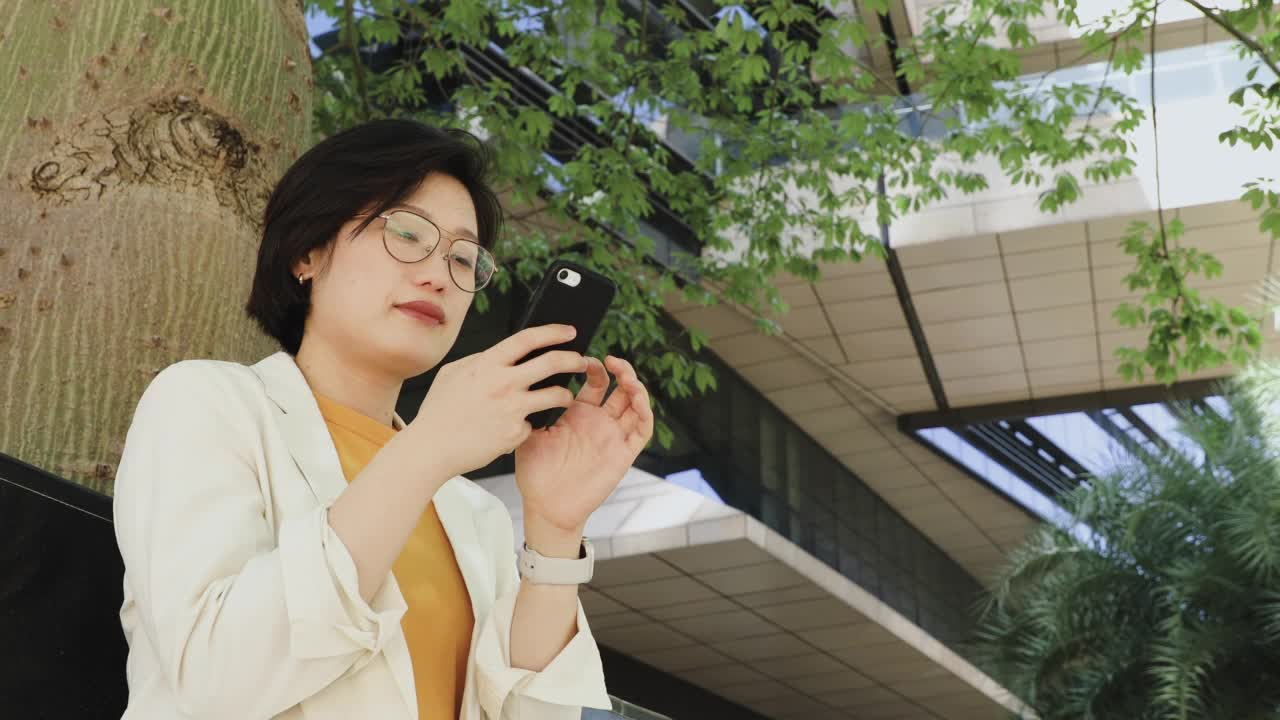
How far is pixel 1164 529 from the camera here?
452 inches

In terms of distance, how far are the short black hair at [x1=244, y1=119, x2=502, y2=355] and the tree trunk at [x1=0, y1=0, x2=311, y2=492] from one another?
60 cm

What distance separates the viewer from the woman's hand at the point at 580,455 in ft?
4.54

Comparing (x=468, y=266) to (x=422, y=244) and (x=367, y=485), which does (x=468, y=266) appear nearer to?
(x=422, y=244)

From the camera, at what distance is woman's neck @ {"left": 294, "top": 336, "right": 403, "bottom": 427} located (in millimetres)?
1510

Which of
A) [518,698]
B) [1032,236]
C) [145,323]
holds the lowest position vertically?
[518,698]

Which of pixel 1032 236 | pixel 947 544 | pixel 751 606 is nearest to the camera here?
pixel 1032 236

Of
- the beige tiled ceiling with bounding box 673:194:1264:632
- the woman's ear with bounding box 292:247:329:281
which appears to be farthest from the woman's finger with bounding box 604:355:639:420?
the beige tiled ceiling with bounding box 673:194:1264:632

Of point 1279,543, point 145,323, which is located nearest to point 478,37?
point 145,323

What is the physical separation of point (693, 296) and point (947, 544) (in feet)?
49.7

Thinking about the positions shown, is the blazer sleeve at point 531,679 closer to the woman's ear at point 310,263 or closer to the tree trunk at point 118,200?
the woman's ear at point 310,263

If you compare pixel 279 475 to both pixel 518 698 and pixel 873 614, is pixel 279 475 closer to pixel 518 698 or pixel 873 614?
pixel 518 698

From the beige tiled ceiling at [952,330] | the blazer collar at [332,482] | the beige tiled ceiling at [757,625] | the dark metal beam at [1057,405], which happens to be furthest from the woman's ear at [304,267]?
the dark metal beam at [1057,405]

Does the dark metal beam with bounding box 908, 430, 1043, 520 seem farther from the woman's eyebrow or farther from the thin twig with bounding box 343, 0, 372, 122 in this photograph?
the woman's eyebrow

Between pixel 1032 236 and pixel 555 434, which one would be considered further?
pixel 1032 236
